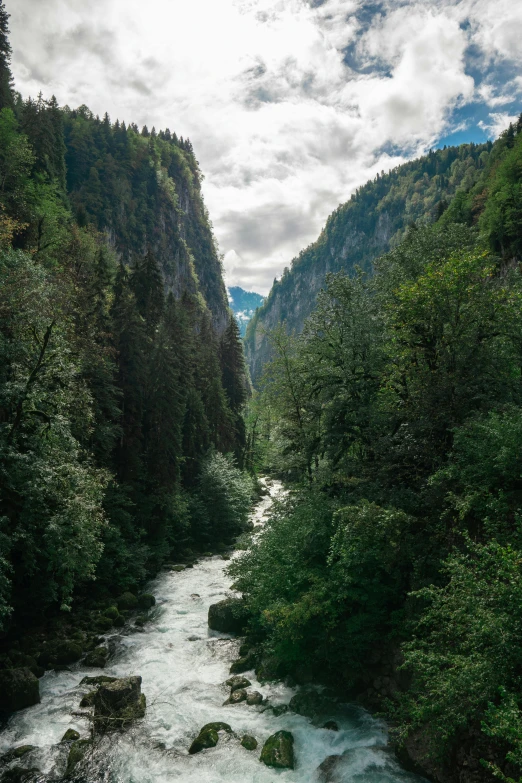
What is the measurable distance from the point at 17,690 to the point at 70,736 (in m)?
2.54

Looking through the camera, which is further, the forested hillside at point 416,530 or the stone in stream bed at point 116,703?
the stone in stream bed at point 116,703

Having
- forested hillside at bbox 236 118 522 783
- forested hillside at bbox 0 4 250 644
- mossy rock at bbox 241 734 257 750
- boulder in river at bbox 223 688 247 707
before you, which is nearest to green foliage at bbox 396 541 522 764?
forested hillside at bbox 236 118 522 783

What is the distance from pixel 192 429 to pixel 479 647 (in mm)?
32377

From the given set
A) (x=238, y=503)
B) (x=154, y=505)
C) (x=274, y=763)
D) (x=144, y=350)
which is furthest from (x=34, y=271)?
(x=238, y=503)

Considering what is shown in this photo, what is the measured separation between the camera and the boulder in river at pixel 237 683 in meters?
14.5

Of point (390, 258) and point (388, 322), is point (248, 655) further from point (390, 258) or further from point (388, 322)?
point (390, 258)

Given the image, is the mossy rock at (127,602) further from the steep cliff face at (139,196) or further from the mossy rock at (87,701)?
the steep cliff face at (139,196)

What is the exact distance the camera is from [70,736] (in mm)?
12023

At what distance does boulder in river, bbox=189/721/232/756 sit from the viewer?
11625 mm

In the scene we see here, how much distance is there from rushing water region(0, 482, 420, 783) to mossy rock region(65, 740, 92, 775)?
22cm

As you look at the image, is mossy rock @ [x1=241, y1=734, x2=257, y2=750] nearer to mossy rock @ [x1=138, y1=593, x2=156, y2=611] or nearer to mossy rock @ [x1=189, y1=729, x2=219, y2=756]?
mossy rock @ [x1=189, y1=729, x2=219, y2=756]

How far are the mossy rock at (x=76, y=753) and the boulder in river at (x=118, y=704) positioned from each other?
63 cm

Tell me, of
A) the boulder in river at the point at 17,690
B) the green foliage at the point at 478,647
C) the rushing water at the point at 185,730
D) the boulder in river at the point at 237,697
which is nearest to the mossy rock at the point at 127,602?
the rushing water at the point at 185,730

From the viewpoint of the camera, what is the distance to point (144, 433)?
32.2 m
